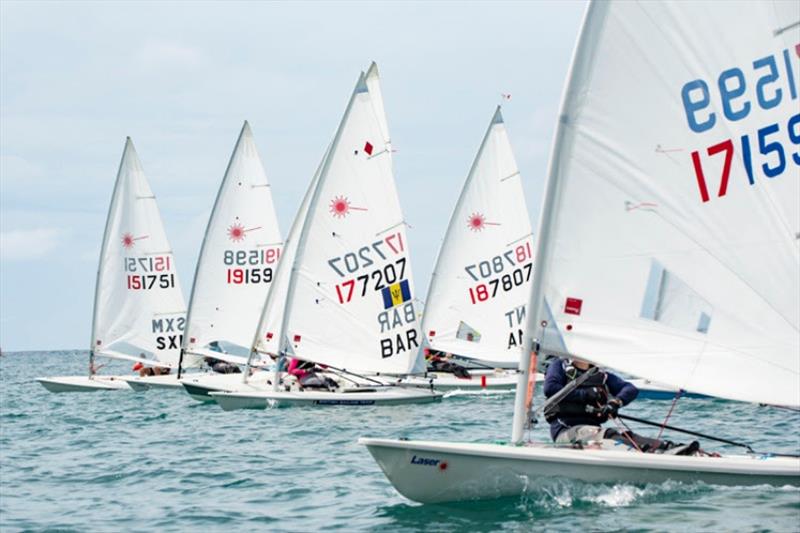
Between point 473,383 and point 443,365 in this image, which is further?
point 443,365

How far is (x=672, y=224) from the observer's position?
11.0 metres

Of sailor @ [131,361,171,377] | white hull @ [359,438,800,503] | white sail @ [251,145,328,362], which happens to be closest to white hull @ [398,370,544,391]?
white sail @ [251,145,328,362]

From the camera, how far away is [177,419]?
2222 centimetres

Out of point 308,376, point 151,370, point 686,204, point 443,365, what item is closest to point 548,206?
point 686,204

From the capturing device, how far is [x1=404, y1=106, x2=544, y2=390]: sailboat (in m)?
30.7

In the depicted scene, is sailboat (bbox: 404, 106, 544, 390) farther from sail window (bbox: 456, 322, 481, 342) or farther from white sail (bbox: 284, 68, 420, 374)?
white sail (bbox: 284, 68, 420, 374)

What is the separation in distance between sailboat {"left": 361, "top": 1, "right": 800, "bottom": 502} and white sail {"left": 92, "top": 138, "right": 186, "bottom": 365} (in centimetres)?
2331

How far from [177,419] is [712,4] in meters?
14.1

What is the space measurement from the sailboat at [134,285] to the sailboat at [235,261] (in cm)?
178

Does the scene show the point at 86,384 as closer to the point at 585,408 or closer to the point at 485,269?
the point at 485,269

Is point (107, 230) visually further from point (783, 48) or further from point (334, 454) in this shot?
point (783, 48)

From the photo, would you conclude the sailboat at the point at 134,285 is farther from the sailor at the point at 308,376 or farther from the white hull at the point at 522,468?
the white hull at the point at 522,468

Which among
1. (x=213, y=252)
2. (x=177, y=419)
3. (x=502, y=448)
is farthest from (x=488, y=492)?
(x=213, y=252)

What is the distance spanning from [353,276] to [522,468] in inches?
511
